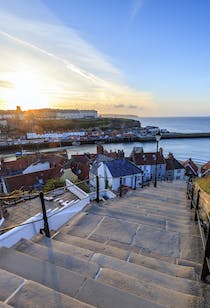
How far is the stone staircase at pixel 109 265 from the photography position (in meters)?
1.72

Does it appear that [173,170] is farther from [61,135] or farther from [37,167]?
[61,135]

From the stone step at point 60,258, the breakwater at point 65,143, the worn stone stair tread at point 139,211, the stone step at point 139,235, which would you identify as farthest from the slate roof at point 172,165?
the breakwater at point 65,143

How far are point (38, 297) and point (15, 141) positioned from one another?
6931cm

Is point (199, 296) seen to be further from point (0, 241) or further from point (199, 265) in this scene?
point (0, 241)

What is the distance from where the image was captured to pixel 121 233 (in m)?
Answer: 3.60

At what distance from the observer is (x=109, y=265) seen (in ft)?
7.97

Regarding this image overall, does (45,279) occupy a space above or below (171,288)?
above

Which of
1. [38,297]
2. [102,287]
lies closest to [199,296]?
[102,287]

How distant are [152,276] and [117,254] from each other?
710 mm

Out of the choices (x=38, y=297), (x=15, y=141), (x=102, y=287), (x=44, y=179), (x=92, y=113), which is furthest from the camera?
(x=92, y=113)

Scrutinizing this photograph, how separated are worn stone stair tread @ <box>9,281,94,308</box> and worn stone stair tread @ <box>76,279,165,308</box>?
5.7 inches

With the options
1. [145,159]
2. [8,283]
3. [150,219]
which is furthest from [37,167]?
Result: [8,283]

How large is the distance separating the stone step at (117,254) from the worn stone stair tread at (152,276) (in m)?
0.18

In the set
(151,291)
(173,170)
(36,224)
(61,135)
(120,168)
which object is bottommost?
(173,170)
